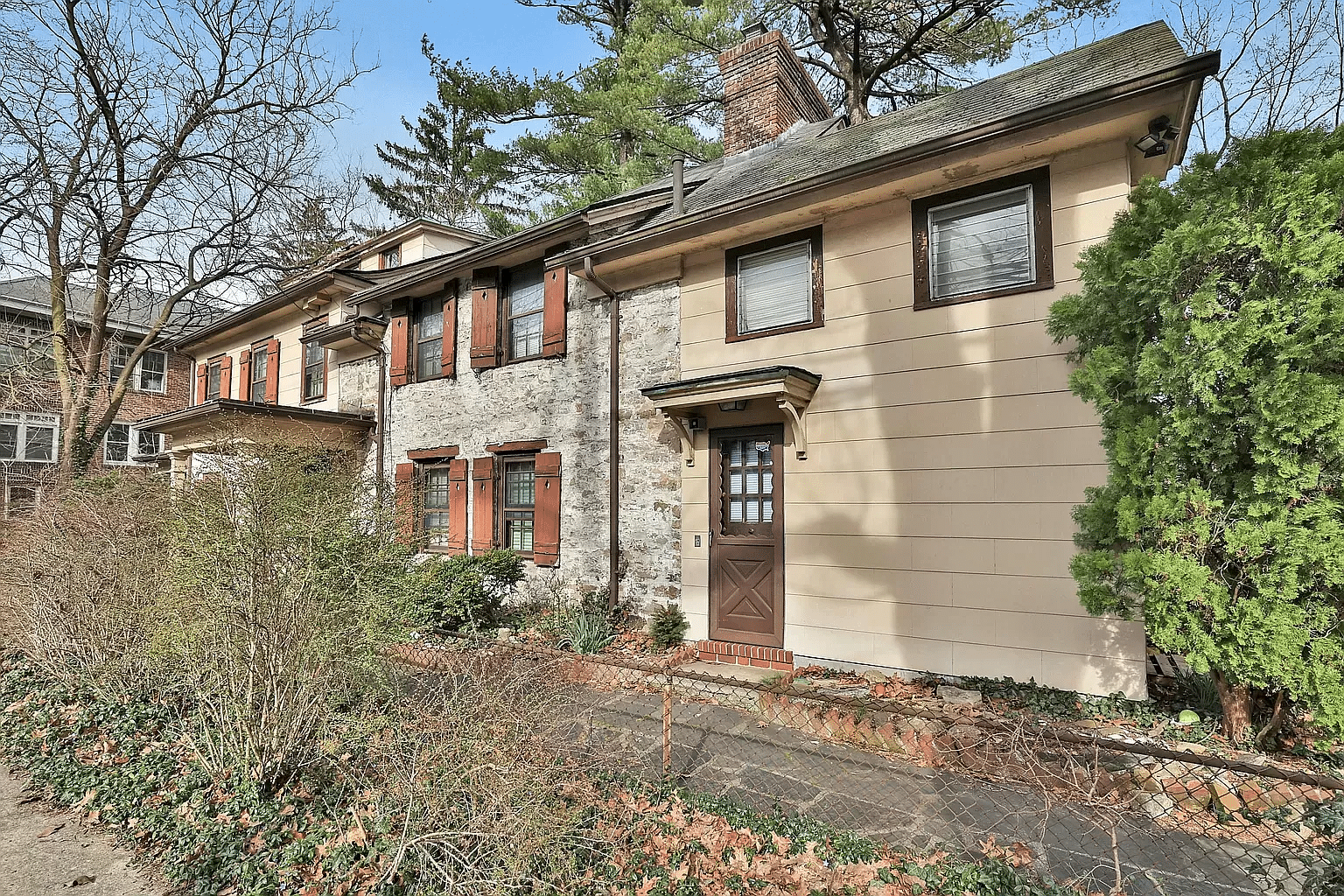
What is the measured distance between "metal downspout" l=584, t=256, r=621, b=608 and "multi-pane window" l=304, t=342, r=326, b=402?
752 centimetres

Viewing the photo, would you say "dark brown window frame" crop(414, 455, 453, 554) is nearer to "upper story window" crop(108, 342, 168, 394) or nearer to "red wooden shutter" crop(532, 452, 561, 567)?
"red wooden shutter" crop(532, 452, 561, 567)

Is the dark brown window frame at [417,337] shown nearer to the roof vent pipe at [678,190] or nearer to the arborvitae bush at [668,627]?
the roof vent pipe at [678,190]

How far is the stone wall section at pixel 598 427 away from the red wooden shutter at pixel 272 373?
6.37 meters

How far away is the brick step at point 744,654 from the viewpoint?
6.75 metres

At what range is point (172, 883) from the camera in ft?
9.98

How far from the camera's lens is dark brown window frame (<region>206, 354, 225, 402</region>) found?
1561 centimetres

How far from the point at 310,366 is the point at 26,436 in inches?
463

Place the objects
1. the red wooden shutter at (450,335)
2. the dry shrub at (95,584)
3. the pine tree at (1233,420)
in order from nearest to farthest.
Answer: the pine tree at (1233,420), the dry shrub at (95,584), the red wooden shutter at (450,335)

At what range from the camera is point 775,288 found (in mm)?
7301

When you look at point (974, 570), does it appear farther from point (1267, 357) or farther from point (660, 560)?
point (660, 560)

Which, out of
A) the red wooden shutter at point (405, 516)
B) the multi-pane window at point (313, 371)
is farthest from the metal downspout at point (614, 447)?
the multi-pane window at point (313, 371)

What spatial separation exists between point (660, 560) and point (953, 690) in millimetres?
3523

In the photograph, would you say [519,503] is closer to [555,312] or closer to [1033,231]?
[555,312]

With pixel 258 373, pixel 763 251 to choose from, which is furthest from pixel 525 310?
pixel 258 373
